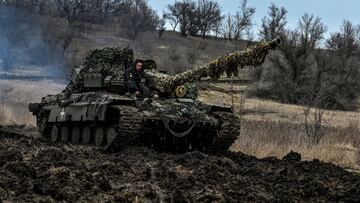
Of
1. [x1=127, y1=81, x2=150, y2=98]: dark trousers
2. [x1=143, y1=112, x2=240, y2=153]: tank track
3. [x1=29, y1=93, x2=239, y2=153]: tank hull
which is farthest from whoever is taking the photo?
[x1=127, y1=81, x2=150, y2=98]: dark trousers

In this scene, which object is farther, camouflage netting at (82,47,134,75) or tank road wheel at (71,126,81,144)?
camouflage netting at (82,47,134,75)

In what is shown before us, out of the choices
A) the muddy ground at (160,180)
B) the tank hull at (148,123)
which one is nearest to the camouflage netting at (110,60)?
the tank hull at (148,123)

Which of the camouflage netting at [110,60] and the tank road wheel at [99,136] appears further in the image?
the camouflage netting at [110,60]

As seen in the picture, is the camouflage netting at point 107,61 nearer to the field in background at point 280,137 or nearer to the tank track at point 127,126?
the field in background at point 280,137

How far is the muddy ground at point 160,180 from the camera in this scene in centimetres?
758

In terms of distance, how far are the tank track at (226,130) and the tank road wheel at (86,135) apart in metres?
2.78

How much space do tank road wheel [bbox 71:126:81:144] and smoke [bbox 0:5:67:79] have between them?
19.7 meters

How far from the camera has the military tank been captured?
44.2ft

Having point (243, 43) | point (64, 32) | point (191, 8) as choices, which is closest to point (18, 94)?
point (64, 32)

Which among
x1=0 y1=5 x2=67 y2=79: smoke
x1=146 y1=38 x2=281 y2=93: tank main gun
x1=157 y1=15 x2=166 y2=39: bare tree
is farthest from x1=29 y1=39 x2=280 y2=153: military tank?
x1=157 y1=15 x2=166 y2=39: bare tree

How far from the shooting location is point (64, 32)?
51625 millimetres

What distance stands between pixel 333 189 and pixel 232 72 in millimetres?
5250

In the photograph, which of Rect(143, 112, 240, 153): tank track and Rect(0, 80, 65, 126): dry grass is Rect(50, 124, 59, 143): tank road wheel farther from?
Rect(0, 80, 65, 126): dry grass

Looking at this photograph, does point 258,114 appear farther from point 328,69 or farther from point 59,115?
point 59,115
